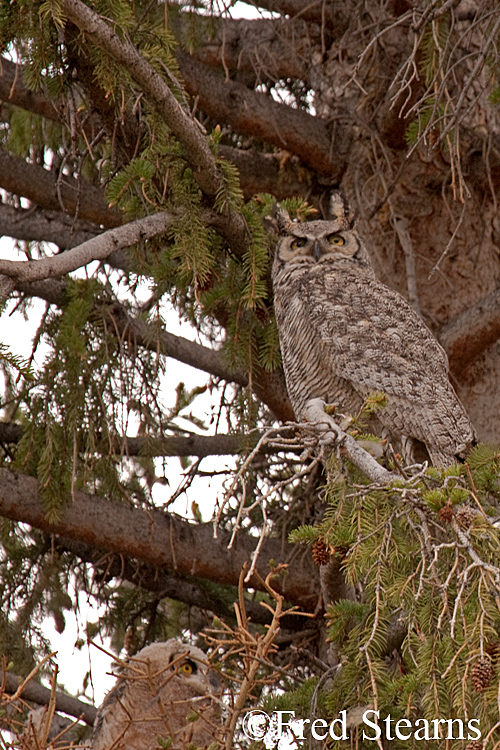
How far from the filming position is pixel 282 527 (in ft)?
15.2

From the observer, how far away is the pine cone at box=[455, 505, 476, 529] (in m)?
1.94

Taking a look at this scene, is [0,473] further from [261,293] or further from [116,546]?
[261,293]

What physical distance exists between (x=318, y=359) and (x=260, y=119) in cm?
151

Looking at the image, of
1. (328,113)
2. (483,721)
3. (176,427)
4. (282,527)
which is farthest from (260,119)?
(483,721)

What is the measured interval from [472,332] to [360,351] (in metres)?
0.86

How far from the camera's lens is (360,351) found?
3.53m

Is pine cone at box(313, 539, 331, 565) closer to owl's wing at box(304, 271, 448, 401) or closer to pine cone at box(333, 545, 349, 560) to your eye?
pine cone at box(333, 545, 349, 560)

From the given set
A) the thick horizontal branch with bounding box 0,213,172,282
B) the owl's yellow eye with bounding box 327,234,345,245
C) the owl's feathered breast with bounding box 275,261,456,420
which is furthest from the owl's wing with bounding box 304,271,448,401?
the thick horizontal branch with bounding box 0,213,172,282

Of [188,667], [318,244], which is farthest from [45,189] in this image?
[188,667]

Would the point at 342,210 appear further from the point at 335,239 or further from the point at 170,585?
the point at 170,585

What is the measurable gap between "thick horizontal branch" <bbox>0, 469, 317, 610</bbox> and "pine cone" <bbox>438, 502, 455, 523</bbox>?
5.81 feet

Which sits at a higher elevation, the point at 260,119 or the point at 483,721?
the point at 260,119

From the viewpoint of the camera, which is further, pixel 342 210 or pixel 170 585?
pixel 170 585

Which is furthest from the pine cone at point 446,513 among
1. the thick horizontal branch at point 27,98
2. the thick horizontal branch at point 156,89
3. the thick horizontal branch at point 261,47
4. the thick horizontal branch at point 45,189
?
the thick horizontal branch at point 261,47
